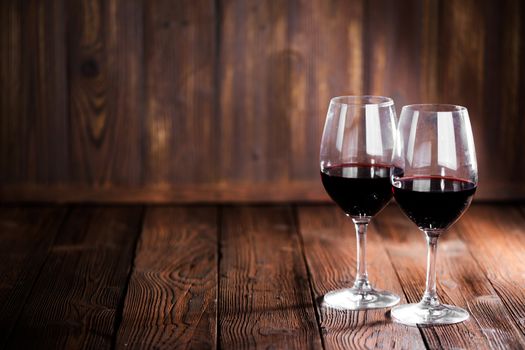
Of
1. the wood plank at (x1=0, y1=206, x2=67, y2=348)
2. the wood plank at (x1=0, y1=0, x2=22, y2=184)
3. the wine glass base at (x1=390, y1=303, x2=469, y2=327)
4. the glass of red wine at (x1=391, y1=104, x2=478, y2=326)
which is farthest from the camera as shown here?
the wood plank at (x1=0, y1=0, x2=22, y2=184)

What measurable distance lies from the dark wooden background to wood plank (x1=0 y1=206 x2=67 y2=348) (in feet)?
0.45

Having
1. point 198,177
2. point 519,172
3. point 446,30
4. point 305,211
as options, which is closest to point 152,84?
point 198,177

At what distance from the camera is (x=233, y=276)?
5.63ft

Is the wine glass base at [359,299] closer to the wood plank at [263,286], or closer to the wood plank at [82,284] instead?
the wood plank at [263,286]

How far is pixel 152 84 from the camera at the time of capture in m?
2.28

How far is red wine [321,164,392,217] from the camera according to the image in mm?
1423

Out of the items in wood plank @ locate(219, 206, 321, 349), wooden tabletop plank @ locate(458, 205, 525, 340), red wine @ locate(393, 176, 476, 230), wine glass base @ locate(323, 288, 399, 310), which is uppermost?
red wine @ locate(393, 176, 476, 230)

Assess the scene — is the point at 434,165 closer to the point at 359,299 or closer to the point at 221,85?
the point at 359,299

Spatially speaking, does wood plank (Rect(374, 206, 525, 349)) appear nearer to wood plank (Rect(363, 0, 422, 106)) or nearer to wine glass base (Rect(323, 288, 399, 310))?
wine glass base (Rect(323, 288, 399, 310))

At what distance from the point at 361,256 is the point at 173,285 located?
1.17 ft

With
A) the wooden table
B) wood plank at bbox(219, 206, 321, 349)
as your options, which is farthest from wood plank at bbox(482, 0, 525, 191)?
wood plank at bbox(219, 206, 321, 349)

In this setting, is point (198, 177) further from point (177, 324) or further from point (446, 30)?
point (177, 324)

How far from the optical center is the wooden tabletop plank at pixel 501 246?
1.61 metres

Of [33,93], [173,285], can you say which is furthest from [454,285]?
[33,93]
